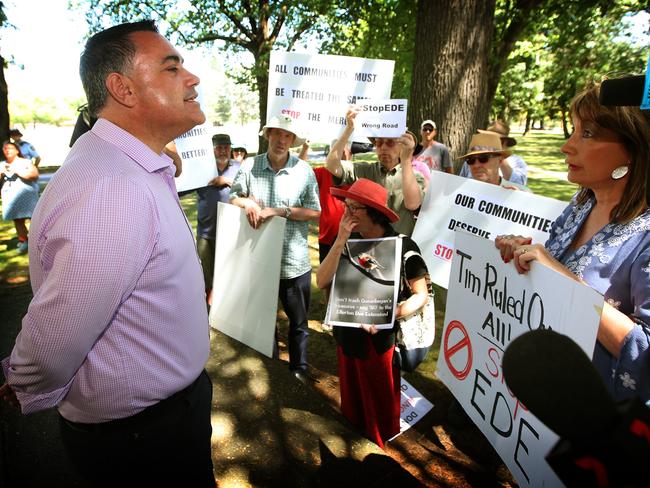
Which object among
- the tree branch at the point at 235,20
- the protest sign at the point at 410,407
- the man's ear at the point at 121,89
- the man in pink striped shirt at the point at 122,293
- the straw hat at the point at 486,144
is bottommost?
the protest sign at the point at 410,407

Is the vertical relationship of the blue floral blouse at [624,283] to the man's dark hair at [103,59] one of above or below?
below

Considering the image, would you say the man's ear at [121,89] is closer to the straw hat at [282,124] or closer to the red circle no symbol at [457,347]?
the red circle no symbol at [457,347]

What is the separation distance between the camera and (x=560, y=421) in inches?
21.3

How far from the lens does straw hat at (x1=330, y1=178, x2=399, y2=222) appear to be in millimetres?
2414

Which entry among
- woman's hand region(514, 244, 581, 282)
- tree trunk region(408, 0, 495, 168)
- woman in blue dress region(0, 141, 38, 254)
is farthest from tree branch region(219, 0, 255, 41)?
woman's hand region(514, 244, 581, 282)

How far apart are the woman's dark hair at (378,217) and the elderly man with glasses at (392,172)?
0.88m

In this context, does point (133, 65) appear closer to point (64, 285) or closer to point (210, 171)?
point (64, 285)

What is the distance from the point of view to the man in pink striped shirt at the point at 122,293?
1.22m

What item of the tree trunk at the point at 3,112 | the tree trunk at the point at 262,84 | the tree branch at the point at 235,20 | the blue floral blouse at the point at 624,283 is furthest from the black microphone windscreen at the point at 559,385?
the tree branch at the point at 235,20

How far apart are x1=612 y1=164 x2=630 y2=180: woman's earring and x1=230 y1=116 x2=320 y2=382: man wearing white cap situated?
2.23 metres

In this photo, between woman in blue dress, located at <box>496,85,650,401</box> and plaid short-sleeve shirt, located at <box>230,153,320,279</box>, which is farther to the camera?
plaid short-sleeve shirt, located at <box>230,153,320,279</box>

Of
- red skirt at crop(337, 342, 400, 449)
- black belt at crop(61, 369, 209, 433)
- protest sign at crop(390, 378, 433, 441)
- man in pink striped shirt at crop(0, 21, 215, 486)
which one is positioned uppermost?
man in pink striped shirt at crop(0, 21, 215, 486)

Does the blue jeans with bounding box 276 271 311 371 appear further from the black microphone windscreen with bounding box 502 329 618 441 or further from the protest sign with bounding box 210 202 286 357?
the black microphone windscreen with bounding box 502 329 618 441

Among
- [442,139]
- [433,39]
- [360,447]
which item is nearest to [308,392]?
[360,447]
